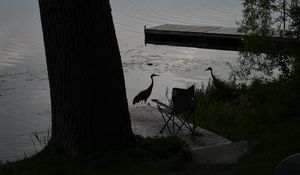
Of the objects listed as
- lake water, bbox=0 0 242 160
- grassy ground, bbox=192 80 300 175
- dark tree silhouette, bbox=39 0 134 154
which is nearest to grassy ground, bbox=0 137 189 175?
dark tree silhouette, bbox=39 0 134 154

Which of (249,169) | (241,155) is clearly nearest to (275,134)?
(241,155)

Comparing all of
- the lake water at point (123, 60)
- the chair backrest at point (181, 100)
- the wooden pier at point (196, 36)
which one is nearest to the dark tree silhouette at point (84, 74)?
the chair backrest at point (181, 100)

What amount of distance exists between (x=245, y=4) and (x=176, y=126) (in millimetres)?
2520

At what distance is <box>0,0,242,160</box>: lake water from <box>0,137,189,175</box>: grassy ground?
418cm

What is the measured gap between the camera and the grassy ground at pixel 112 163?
641 cm

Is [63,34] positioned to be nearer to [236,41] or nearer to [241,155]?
[241,155]

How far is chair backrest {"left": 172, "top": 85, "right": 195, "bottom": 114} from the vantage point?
9078mm

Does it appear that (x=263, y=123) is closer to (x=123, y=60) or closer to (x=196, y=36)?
(x=123, y=60)

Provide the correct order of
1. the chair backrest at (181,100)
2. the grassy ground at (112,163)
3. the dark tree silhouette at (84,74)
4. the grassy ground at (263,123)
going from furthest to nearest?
the chair backrest at (181,100) < the dark tree silhouette at (84,74) < the grassy ground at (112,163) < the grassy ground at (263,123)

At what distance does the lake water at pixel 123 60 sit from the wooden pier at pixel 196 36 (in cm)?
59

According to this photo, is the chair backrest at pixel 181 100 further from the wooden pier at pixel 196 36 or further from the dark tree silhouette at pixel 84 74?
the wooden pier at pixel 196 36

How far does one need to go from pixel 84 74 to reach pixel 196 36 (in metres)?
18.9

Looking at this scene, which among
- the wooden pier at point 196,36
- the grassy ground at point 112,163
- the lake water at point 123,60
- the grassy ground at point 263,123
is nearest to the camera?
the grassy ground at point 263,123

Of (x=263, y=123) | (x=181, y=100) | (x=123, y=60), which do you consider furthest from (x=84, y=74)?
(x=123, y=60)
